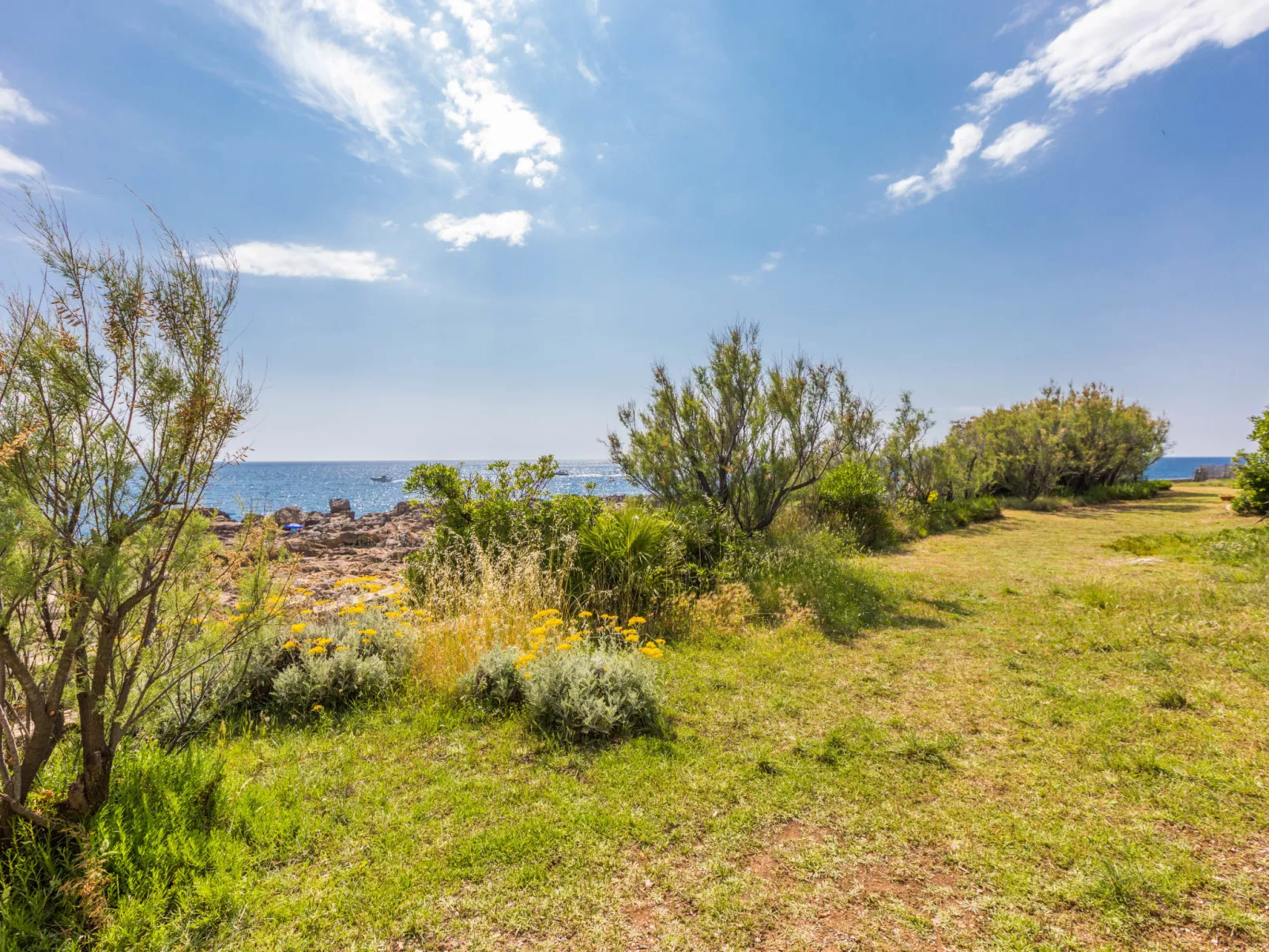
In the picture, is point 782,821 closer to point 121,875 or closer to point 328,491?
point 121,875

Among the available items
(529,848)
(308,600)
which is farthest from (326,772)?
(308,600)

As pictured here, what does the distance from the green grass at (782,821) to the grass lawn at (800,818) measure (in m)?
0.01

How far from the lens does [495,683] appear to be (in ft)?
14.9

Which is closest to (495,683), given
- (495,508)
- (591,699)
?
(591,699)

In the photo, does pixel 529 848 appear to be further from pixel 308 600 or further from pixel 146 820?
pixel 308 600

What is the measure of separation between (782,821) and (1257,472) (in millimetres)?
12944

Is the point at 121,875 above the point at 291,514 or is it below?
below

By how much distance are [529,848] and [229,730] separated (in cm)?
268

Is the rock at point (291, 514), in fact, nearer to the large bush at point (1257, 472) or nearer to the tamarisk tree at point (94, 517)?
the tamarisk tree at point (94, 517)

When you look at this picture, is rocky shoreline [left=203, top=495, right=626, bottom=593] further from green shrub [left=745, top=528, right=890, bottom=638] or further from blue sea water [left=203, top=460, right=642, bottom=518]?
green shrub [left=745, top=528, right=890, bottom=638]

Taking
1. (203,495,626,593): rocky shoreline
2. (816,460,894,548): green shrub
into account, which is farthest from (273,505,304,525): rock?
(816,460,894,548): green shrub

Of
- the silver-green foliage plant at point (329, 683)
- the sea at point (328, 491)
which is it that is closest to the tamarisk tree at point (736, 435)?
the sea at point (328, 491)

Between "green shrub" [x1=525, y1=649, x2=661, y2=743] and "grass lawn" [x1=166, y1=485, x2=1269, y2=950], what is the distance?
0.70 ft

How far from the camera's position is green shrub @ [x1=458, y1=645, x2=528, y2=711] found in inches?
175
